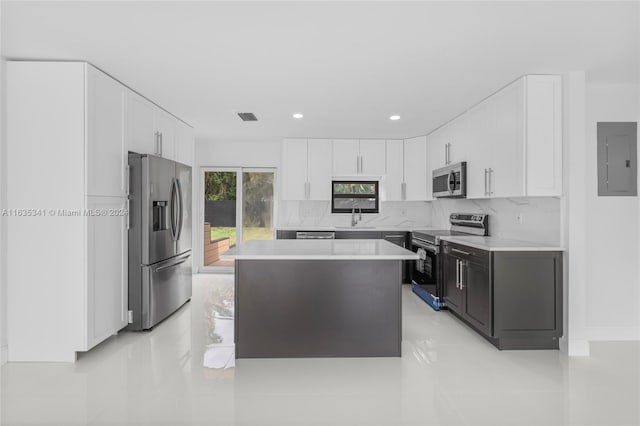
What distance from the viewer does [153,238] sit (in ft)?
12.7

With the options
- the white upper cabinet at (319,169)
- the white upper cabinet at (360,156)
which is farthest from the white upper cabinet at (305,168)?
the white upper cabinet at (360,156)

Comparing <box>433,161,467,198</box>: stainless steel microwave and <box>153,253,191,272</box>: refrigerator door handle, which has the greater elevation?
<box>433,161,467,198</box>: stainless steel microwave

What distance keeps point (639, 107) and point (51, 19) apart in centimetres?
495

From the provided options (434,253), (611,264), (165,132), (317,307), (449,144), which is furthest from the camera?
(449,144)

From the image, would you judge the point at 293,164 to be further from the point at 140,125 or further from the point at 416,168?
the point at 140,125

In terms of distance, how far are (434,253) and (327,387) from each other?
2625mm

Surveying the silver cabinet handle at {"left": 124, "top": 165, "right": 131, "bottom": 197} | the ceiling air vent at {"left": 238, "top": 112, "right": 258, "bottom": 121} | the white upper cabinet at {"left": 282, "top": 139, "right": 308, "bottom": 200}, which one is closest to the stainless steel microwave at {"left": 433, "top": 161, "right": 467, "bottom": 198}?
the white upper cabinet at {"left": 282, "top": 139, "right": 308, "bottom": 200}

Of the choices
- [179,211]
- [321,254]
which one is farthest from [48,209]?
[321,254]

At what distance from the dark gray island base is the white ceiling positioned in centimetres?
163

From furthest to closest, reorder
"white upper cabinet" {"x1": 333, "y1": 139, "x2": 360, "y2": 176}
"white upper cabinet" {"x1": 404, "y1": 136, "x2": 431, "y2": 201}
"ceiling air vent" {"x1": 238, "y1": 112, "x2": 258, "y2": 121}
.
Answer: "white upper cabinet" {"x1": 333, "y1": 139, "x2": 360, "y2": 176}, "white upper cabinet" {"x1": 404, "y1": 136, "x2": 431, "y2": 201}, "ceiling air vent" {"x1": 238, "y1": 112, "x2": 258, "y2": 121}

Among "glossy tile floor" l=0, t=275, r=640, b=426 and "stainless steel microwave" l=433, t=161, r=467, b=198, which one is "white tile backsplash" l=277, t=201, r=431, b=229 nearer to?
"stainless steel microwave" l=433, t=161, r=467, b=198

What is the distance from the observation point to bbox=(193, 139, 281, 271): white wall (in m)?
7.00

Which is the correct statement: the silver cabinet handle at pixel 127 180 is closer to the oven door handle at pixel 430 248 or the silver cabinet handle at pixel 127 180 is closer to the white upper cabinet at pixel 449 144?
the oven door handle at pixel 430 248

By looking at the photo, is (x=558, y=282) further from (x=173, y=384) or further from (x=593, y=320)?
(x=173, y=384)
